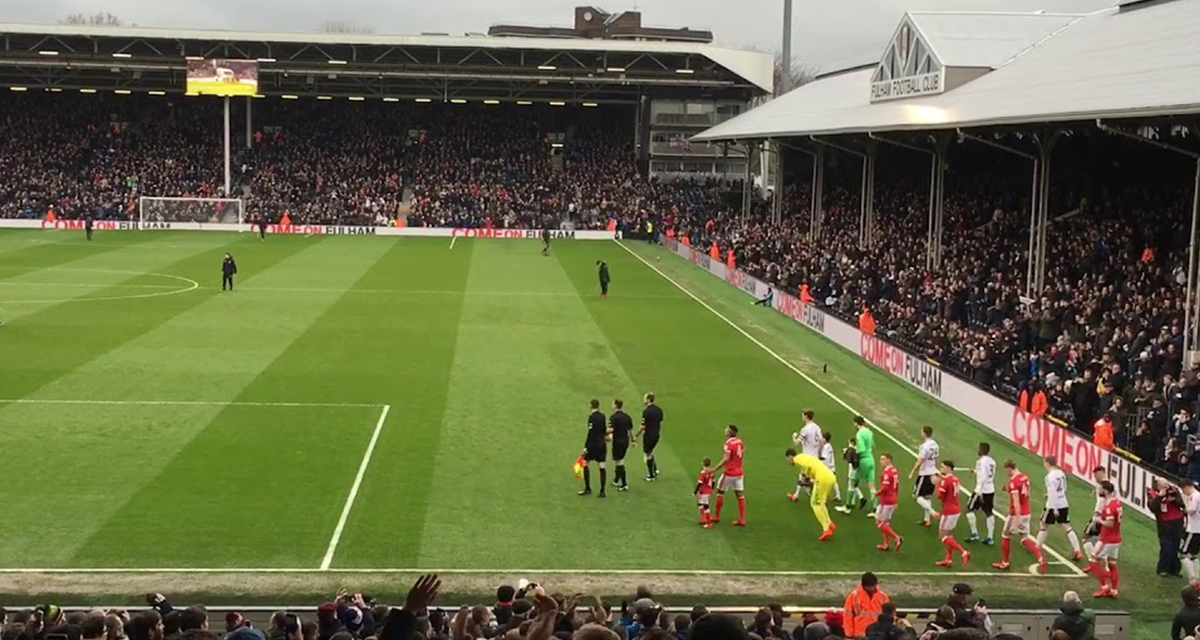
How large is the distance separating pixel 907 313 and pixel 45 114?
7021 centimetres

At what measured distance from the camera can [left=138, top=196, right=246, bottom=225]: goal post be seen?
75062 mm

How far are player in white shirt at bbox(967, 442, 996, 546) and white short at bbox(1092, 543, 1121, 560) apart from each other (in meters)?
2.15

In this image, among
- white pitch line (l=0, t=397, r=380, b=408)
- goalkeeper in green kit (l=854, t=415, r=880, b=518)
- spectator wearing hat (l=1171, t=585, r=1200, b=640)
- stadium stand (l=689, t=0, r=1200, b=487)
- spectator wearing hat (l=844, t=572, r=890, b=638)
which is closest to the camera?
spectator wearing hat (l=844, t=572, r=890, b=638)

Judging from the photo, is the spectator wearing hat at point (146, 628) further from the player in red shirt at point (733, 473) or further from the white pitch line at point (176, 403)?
the white pitch line at point (176, 403)

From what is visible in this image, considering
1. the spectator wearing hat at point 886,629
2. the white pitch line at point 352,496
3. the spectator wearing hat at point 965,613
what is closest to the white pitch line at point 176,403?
the white pitch line at point 352,496

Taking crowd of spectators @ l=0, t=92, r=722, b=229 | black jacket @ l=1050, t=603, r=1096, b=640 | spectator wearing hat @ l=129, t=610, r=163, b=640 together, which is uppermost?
crowd of spectators @ l=0, t=92, r=722, b=229

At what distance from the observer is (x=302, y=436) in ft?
77.1

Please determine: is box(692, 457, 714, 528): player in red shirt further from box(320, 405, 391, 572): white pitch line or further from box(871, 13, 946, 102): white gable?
box(871, 13, 946, 102): white gable

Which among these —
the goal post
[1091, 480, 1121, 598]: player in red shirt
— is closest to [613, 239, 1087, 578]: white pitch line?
[1091, 480, 1121, 598]: player in red shirt

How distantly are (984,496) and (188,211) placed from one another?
64.6m

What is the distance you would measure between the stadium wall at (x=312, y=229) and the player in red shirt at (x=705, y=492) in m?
57.0

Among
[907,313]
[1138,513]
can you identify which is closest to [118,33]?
[907,313]

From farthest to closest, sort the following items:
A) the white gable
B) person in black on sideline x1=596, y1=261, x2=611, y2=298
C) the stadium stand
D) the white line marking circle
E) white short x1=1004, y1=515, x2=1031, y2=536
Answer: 1. person in black on sideline x1=596, y1=261, x2=611, y2=298
2. the white gable
3. the white line marking circle
4. the stadium stand
5. white short x1=1004, y1=515, x2=1031, y2=536

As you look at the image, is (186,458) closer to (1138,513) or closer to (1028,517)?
(1028,517)
